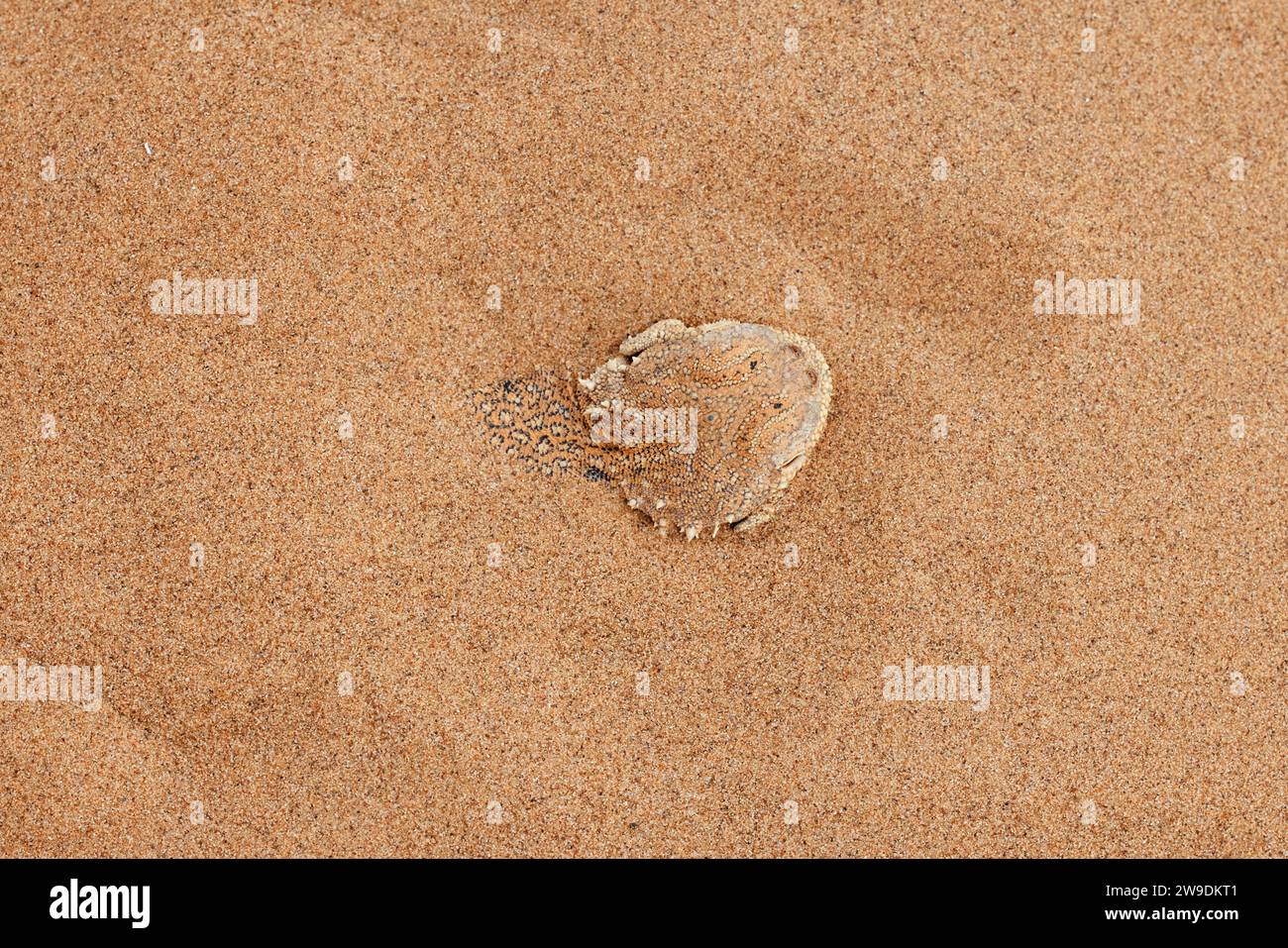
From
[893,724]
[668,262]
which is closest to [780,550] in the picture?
[893,724]

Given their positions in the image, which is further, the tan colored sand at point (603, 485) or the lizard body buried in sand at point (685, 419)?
the tan colored sand at point (603, 485)

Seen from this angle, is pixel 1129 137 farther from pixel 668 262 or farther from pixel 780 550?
pixel 780 550

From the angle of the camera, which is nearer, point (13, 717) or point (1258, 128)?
point (13, 717)

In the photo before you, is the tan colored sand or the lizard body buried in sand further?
the tan colored sand

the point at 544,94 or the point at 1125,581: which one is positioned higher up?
the point at 544,94
